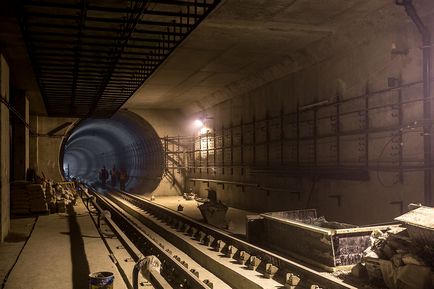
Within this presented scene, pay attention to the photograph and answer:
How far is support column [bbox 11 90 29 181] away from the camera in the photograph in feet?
51.1

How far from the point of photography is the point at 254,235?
9.52 metres

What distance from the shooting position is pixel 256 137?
15070mm

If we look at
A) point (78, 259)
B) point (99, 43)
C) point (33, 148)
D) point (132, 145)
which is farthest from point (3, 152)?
A: point (132, 145)

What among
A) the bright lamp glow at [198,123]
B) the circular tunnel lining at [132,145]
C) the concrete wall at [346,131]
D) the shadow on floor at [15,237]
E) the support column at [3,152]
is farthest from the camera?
the circular tunnel lining at [132,145]

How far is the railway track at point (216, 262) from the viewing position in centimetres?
679

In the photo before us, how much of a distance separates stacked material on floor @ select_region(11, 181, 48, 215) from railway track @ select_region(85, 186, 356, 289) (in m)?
3.12

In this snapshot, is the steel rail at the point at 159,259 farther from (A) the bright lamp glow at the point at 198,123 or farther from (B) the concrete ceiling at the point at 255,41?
(A) the bright lamp glow at the point at 198,123

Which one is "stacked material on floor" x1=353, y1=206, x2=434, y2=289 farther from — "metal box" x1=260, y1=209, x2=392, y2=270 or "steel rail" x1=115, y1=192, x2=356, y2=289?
"steel rail" x1=115, y1=192, x2=356, y2=289

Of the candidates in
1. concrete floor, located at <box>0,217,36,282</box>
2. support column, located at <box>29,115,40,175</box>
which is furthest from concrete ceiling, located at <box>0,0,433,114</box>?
concrete floor, located at <box>0,217,36,282</box>

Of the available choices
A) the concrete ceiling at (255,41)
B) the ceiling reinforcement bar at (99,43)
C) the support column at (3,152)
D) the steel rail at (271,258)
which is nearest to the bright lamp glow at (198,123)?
the concrete ceiling at (255,41)

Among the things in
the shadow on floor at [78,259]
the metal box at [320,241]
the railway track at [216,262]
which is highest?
the metal box at [320,241]

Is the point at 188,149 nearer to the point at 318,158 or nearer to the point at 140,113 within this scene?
the point at 140,113

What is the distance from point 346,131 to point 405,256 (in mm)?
4694

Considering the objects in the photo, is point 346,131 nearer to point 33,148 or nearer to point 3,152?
point 3,152
